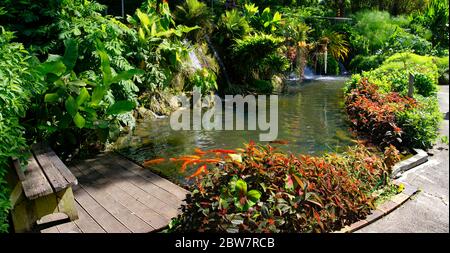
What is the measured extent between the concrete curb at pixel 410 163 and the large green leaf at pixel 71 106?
4441 millimetres

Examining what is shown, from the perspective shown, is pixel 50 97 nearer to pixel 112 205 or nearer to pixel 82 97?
pixel 82 97

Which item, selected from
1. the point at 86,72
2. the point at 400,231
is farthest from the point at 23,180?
the point at 400,231

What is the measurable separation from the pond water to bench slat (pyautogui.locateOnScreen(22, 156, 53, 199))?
183 cm

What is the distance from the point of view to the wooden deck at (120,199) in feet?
Result: 13.0

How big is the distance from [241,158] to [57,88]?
2.67 m

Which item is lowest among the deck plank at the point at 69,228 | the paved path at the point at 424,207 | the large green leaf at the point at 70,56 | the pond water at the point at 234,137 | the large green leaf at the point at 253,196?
the paved path at the point at 424,207

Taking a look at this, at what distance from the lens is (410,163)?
5.94 metres

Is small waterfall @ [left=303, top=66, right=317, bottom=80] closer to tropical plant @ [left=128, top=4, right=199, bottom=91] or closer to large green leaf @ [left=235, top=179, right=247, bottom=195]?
tropical plant @ [left=128, top=4, right=199, bottom=91]

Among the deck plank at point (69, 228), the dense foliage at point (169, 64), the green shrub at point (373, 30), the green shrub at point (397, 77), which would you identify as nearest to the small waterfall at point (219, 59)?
the dense foliage at point (169, 64)

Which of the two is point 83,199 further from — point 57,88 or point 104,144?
point 104,144

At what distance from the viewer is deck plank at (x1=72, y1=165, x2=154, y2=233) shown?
396cm

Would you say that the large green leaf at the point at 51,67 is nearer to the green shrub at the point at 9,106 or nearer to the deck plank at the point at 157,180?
the green shrub at the point at 9,106

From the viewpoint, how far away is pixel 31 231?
384cm

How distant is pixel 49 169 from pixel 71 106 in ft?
3.84
